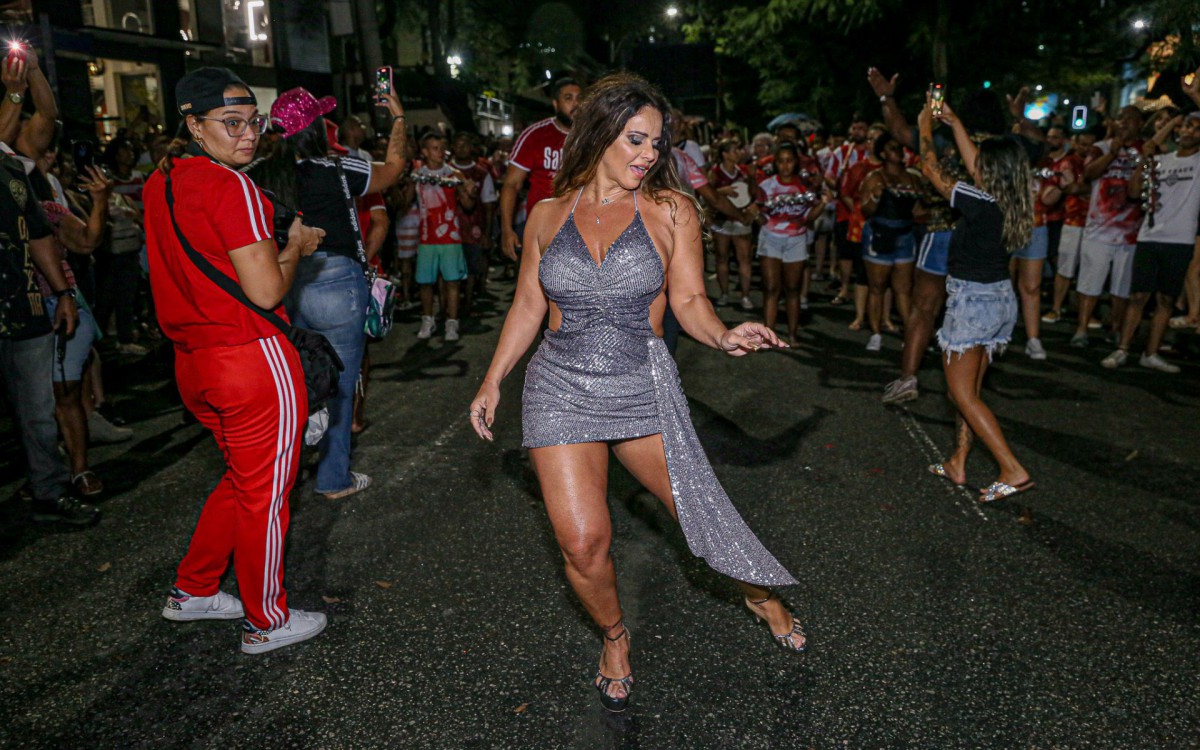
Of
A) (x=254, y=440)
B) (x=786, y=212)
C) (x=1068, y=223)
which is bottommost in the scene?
(x=254, y=440)

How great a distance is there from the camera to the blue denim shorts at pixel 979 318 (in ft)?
16.6

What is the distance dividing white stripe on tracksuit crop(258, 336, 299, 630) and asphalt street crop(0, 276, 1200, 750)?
1.16 feet

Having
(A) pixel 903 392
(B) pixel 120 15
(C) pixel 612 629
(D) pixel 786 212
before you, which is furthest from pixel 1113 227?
(B) pixel 120 15

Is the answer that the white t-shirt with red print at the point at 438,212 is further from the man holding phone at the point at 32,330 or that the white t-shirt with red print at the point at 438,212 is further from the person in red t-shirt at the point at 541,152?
the man holding phone at the point at 32,330

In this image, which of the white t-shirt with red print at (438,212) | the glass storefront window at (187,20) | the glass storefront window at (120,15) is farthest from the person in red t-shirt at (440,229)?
the glass storefront window at (187,20)

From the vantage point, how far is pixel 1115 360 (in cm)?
815

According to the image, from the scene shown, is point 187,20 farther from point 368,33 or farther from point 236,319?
point 236,319

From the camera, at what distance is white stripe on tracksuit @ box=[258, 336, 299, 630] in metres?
3.21

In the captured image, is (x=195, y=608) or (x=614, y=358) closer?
(x=614, y=358)

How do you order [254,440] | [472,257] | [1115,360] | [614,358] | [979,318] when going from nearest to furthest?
[614,358]
[254,440]
[979,318]
[1115,360]
[472,257]

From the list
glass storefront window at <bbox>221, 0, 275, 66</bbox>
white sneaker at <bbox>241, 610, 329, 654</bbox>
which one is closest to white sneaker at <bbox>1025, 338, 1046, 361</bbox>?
white sneaker at <bbox>241, 610, 329, 654</bbox>

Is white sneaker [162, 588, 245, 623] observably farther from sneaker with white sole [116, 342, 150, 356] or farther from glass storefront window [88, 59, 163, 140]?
glass storefront window [88, 59, 163, 140]

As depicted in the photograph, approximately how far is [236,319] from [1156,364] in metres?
8.18

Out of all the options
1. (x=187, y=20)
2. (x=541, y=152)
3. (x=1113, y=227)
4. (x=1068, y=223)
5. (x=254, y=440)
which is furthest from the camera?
(x=187, y=20)
